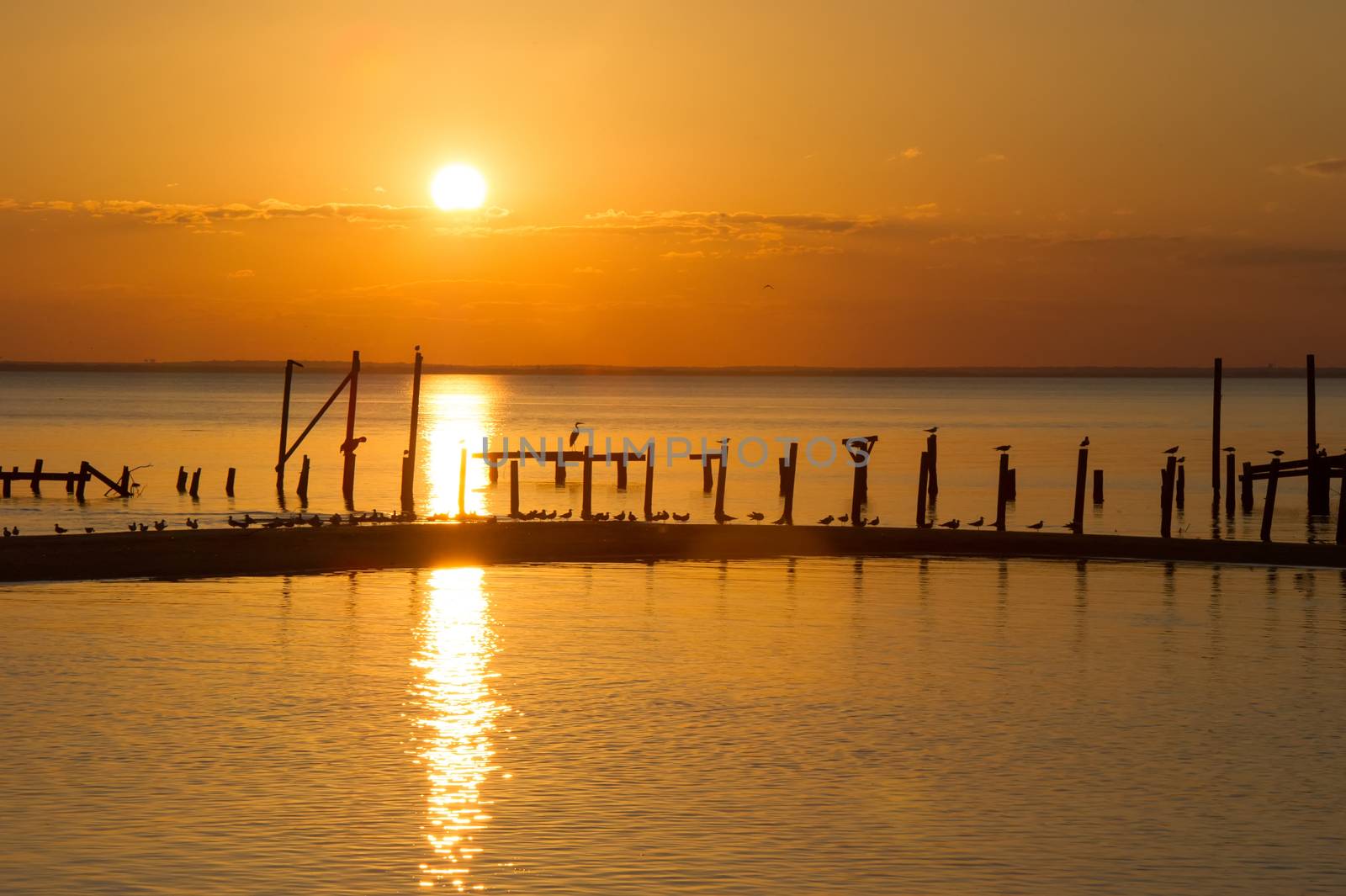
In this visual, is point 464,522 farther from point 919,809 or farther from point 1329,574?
point 919,809

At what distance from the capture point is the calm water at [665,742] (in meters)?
11.3

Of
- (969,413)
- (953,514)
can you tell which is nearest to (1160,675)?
(953,514)

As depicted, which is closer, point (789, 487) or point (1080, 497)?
point (789, 487)

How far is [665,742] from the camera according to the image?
1554 cm

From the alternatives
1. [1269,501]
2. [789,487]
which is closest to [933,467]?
[789,487]

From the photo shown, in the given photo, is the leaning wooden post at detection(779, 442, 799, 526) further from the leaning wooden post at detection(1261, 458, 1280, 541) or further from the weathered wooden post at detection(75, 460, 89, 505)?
the weathered wooden post at detection(75, 460, 89, 505)

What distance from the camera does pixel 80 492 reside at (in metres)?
50.9

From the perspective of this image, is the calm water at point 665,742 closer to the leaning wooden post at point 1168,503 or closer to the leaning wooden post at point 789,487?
the leaning wooden post at point 1168,503

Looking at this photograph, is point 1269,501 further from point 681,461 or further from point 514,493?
point 681,461

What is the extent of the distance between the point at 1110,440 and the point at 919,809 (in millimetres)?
93367

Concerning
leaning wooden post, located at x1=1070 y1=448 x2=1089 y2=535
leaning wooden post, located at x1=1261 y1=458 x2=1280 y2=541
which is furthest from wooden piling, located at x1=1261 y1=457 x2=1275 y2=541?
leaning wooden post, located at x1=1070 y1=448 x2=1089 y2=535

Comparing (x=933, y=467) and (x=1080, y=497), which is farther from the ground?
(x=933, y=467)

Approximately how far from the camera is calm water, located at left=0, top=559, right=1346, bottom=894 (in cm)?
A: 1134

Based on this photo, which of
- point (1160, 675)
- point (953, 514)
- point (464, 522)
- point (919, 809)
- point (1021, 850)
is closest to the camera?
point (1021, 850)
